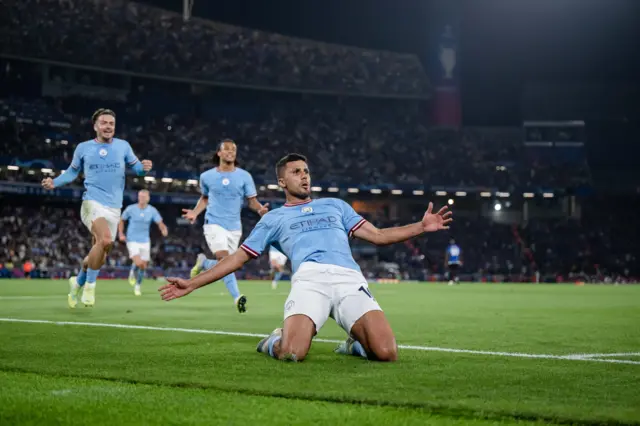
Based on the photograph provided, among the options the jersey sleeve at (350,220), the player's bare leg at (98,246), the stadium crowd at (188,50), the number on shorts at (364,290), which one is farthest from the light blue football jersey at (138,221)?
the stadium crowd at (188,50)

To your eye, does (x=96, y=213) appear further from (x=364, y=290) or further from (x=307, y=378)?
(x=307, y=378)

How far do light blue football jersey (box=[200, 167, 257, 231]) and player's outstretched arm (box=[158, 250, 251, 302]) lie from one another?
783 cm

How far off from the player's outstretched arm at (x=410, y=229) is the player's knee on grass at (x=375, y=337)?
66 cm

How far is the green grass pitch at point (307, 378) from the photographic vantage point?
477 cm

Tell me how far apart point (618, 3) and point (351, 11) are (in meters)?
20.2

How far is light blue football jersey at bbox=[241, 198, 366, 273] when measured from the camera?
8047mm

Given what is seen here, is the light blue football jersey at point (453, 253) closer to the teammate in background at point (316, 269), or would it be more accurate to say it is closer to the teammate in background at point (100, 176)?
the teammate in background at point (100, 176)

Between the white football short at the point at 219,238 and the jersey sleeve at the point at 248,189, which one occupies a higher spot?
the jersey sleeve at the point at 248,189

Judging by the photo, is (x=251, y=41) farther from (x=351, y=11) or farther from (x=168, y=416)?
(x=168, y=416)

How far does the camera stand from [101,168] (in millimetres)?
14195

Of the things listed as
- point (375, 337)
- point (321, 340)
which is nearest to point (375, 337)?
point (375, 337)

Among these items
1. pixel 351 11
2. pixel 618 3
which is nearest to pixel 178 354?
pixel 351 11

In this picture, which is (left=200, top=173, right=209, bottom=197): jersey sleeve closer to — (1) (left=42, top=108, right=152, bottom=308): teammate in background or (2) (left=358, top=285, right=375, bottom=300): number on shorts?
(1) (left=42, top=108, right=152, bottom=308): teammate in background

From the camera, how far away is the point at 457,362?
741 cm
